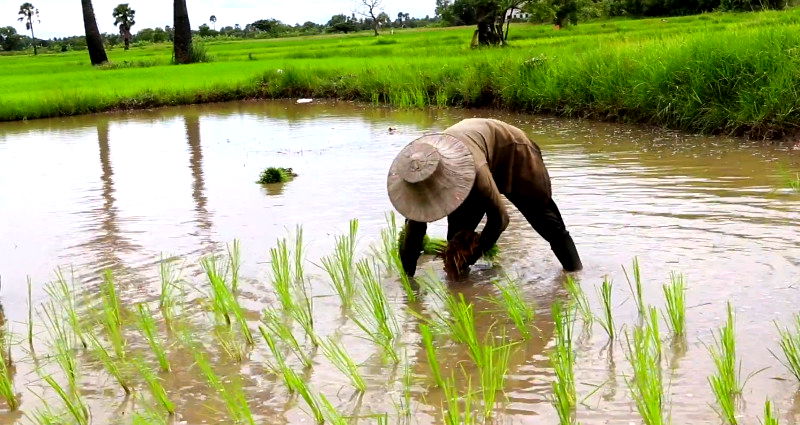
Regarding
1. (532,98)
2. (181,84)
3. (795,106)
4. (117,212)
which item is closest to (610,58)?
(532,98)

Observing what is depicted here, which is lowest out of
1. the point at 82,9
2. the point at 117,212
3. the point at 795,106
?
the point at 117,212

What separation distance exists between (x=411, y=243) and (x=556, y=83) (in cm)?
731

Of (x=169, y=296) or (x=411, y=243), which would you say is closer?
(x=411, y=243)

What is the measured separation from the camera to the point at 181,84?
54.7 feet

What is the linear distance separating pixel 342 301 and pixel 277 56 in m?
20.7

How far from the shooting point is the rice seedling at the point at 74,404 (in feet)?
9.73

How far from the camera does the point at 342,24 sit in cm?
5953

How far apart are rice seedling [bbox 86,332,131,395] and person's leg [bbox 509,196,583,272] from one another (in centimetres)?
199

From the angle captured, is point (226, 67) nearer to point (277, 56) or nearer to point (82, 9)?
point (277, 56)

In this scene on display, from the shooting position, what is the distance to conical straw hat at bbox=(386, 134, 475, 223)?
3.52 m

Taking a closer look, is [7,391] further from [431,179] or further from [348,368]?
[431,179]

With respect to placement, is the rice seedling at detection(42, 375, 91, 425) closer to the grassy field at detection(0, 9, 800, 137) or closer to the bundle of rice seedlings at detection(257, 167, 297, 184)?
the bundle of rice seedlings at detection(257, 167, 297, 184)

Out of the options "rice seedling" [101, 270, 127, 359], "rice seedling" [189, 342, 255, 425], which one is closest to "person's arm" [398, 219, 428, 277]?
"rice seedling" [189, 342, 255, 425]

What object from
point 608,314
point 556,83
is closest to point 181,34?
point 556,83
